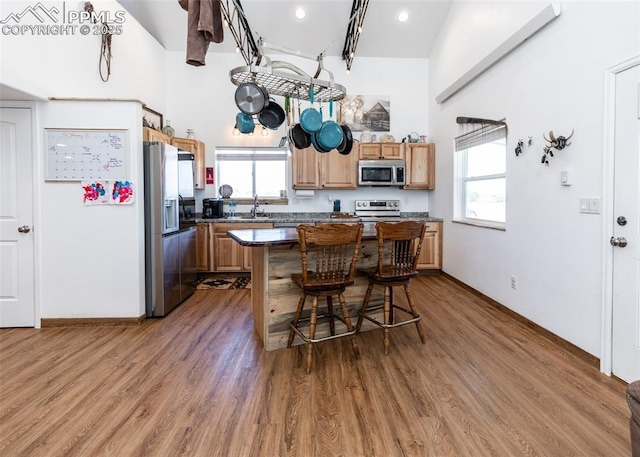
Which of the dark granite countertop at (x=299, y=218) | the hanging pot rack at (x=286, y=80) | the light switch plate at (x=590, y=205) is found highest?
the hanging pot rack at (x=286, y=80)

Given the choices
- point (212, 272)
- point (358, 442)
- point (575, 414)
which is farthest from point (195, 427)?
point (212, 272)

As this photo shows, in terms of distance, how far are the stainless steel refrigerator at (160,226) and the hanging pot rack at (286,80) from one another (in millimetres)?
1302

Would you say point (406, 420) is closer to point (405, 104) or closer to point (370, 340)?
point (370, 340)

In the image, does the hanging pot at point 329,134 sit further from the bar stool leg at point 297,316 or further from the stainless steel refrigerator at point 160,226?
the stainless steel refrigerator at point 160,226

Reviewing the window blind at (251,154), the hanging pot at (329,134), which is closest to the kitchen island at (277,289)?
the hanging pot at (329,134)

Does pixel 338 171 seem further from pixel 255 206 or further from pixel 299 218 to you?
pixel 255 206

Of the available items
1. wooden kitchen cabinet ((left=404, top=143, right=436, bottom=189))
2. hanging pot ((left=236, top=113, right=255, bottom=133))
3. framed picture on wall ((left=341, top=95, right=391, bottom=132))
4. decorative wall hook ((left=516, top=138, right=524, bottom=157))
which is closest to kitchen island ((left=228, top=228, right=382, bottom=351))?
hanging pot ((left=236, top=113, right=255, bottom=133))

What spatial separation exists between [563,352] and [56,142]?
462 centimetres

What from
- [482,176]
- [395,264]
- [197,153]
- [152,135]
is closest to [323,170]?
[197,153]

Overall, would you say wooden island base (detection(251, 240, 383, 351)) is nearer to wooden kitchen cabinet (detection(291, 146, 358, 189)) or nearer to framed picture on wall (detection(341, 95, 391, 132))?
wooden kitchen cabinet (detection(291, 146, 358, 189))

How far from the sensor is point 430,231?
5270 millimetres

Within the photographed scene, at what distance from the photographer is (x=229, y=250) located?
5.09 m

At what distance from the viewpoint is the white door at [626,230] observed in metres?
2.10

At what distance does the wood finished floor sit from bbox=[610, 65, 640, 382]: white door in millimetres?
227
